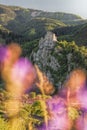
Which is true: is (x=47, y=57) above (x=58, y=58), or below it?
below

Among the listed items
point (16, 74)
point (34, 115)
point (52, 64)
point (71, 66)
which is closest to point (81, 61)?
point (71, 66)

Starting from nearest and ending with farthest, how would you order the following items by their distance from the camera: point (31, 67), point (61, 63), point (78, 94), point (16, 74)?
point (78, 94), point (61, 63), point (31, 67), point (16, 74)

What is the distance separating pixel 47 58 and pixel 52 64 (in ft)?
13.3

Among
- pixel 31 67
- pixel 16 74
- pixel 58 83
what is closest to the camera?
pixel 58 83

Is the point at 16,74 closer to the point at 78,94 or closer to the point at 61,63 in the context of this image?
the point at 61,63

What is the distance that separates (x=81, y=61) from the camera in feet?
540

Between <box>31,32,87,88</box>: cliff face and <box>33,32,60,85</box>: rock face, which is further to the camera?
<box>33,32,60,85</box>: rock face

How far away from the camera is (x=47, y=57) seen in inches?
6919

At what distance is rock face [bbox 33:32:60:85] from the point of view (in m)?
172

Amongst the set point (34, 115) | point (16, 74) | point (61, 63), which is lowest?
point (16, 74)

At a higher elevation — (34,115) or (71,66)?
(34,115)

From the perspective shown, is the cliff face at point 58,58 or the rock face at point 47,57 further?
the rock face at point 47,57

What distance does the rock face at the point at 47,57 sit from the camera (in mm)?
171500

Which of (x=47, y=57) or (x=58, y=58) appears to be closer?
(x=58, y=58)
